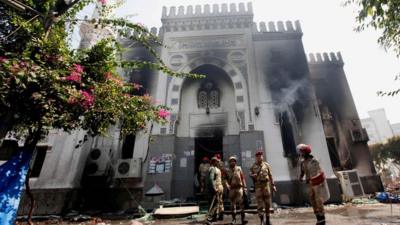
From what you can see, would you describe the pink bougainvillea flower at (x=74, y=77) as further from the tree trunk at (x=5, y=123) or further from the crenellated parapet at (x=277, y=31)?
the crenellated parapet at (x=277, y=31)

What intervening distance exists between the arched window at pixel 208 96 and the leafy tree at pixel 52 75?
25.9ft

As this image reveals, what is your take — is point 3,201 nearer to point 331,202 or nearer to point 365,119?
point 331,202

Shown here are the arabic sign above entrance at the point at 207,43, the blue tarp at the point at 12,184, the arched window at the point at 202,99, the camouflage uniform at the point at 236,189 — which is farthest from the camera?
the arabic sign above entrance at the point at 207,43

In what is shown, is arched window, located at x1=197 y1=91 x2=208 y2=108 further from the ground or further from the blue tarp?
the blue tarp

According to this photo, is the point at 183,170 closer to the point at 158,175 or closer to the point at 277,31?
the point at 158,175

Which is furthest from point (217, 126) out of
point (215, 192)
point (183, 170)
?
point (215, 192)

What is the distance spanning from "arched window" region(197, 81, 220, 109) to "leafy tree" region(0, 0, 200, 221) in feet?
25.9

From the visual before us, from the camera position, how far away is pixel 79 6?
602 cm

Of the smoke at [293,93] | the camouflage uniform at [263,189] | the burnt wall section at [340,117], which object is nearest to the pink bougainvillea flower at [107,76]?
the camouflage uniform at [263,189]

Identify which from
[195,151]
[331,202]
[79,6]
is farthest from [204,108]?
[79,6]

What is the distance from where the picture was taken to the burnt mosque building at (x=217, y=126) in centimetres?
1205

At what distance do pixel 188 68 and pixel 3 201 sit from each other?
38.1 feet

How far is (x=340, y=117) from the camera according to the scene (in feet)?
50.9

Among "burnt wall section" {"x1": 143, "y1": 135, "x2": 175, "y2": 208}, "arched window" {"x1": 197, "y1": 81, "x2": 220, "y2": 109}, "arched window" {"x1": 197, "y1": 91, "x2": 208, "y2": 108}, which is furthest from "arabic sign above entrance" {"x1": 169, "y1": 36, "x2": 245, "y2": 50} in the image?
"burnt wall section" {"x1": 143, "y1": 135, "x2": 175, "y2": 208}
